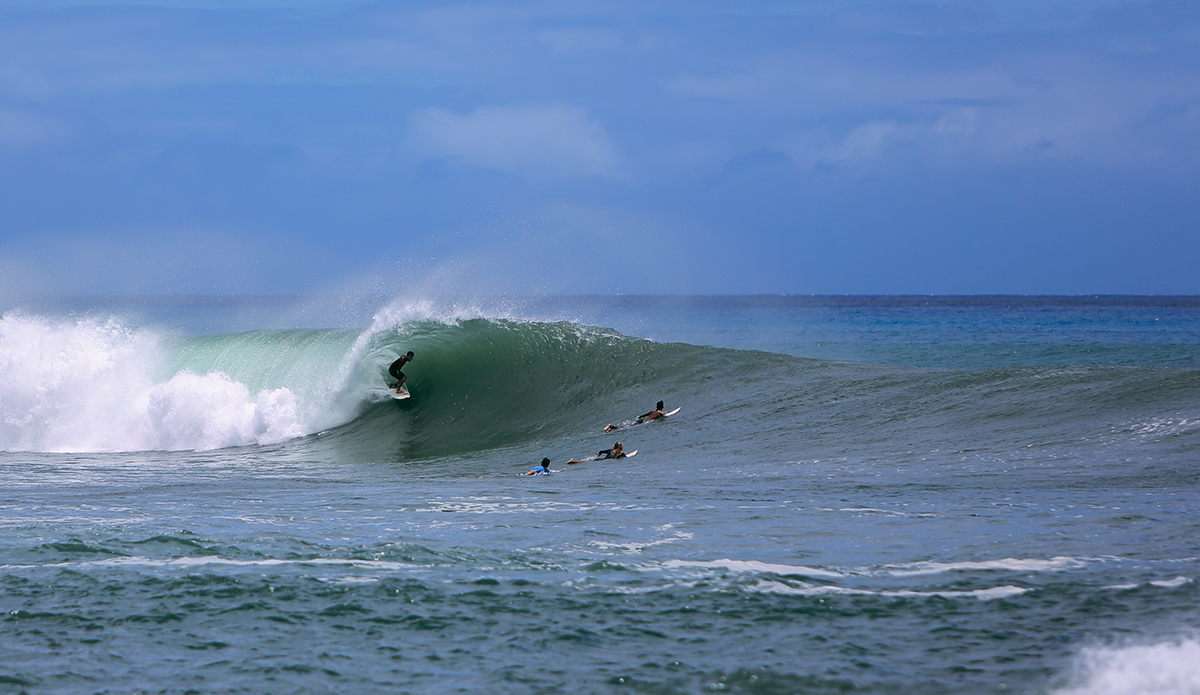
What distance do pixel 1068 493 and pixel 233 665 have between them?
22.0 ft

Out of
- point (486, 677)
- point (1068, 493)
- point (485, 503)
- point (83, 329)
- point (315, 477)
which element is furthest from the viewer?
point (83, 329)

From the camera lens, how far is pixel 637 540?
6.83 m

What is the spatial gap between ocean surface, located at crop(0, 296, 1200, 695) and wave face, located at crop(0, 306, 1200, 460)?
3.2 inches

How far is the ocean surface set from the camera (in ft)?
14.5

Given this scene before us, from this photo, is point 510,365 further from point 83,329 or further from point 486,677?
point 486,677

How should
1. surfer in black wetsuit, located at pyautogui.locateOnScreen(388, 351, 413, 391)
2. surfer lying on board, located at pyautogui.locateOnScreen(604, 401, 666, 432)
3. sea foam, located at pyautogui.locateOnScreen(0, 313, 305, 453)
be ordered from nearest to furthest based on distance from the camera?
surfer lying on board, located at pyautogui.locateOnScreen(604, 401, 666, 432) < sea foam, located at pyautogui.locateOnScreen(0, 313, 305, 453) < surfer in black wetsuit, located at pyautogui.locateOnScreen(388, 351, 413, 391)

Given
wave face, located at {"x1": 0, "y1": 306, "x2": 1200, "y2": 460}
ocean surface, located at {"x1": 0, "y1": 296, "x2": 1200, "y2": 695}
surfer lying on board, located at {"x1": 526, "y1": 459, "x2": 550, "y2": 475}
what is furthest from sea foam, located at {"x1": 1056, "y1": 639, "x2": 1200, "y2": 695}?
surfer lying on board, located at {"x1": 526, "y1": 459, "x2": 550, "y2": 475}

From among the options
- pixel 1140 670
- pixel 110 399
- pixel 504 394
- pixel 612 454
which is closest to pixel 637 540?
pixel 1140 670

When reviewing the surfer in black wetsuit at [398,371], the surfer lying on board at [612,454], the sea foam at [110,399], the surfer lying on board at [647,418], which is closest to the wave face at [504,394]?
the sea foam at [110,399]

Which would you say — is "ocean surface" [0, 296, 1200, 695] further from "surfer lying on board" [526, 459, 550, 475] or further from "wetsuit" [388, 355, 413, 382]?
"wetsuit" [388, 355, 413, 382]

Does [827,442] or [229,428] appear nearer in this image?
[827,442]

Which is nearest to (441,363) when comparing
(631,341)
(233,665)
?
(631,341)

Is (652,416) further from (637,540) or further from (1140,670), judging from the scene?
(1140,670)

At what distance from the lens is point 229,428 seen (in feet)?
56.7
